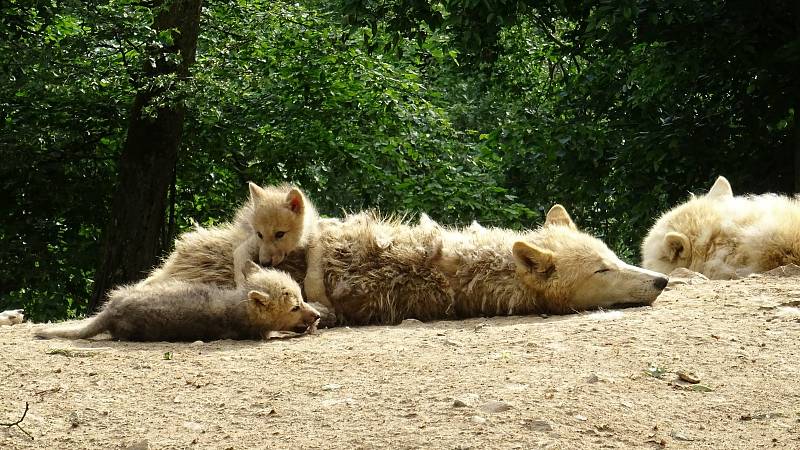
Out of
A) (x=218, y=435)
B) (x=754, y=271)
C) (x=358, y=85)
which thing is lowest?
(x=218, y=435)

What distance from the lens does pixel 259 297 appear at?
6.60 metres

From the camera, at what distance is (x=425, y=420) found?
4594mm

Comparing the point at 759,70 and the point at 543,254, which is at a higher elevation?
the point at 759,70

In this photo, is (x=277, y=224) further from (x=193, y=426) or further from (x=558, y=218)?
→ (x=193, y=426)

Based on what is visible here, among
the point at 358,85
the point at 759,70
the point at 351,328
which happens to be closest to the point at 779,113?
the point at 759,70

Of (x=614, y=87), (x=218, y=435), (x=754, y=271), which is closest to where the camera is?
(x=218, y=435)

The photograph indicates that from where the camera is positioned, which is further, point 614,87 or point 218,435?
point 614,87

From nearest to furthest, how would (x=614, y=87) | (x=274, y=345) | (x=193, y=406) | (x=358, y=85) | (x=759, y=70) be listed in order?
1. (x=193, y=406)
2. (x=274, y=345)
3. (x=759, y=70)
4. (x=358, y=85)
5. (x=614, y=87)

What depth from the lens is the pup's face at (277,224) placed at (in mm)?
7613

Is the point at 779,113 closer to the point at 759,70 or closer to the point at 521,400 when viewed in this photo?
the point at 759,70

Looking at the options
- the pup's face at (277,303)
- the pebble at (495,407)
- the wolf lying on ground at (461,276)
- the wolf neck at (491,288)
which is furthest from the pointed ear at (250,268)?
the pebble at (495,407)

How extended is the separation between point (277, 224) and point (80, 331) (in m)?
1.66

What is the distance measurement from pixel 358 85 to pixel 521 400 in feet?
38.1

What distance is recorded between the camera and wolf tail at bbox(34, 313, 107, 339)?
22.4 feet
